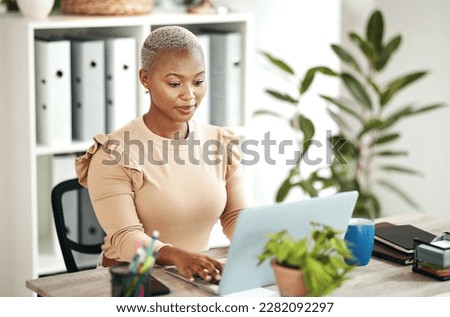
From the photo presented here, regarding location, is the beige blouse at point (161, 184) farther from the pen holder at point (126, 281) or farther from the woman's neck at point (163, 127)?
the pen holder at point (126, 281)

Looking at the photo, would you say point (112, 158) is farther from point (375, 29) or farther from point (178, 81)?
point (375, 29)

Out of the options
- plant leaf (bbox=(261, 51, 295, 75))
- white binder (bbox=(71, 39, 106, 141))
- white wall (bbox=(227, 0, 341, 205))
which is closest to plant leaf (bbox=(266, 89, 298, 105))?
plant leaf (bbox=(261, 51, 295, 75))

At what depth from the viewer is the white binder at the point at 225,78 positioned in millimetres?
3666

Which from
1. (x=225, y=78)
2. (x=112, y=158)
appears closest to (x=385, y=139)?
(x=225, y=78)

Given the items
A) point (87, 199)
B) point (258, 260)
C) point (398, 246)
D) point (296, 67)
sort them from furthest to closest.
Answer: point (296, 67), point (87, 199), point (398, 246), point (258, 260)

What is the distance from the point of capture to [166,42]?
8.00 ft

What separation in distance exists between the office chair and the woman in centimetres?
19

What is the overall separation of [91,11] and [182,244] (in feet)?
4.02

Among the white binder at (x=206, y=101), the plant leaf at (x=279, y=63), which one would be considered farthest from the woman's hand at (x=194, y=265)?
the plant leaf at (x=279, y=63)

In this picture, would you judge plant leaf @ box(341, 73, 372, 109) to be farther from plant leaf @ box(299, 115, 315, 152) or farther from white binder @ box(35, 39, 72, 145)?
white binder @ box(35, 39, 72, 145)

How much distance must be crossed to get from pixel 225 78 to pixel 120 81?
1.50 ft

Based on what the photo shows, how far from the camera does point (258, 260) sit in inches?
81.3
